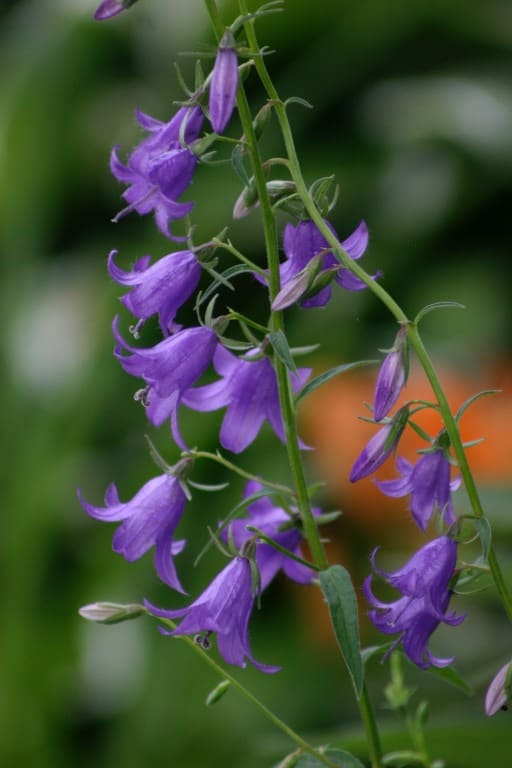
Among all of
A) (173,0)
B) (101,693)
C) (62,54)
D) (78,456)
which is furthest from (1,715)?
(173,0)

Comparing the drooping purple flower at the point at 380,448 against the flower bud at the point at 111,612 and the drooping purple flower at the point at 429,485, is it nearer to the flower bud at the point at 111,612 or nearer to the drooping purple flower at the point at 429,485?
the drooping purple flower at the point at 429,485

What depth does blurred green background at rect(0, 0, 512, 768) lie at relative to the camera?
2357 mm

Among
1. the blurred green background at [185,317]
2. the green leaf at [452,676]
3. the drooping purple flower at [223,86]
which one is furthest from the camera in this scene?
the blurred green background at [185,317]

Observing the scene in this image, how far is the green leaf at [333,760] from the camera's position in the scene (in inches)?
30.9

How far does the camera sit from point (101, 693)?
262cm

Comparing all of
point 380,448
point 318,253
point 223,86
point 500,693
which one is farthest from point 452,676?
point 223,86

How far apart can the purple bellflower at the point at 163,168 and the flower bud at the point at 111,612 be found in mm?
263

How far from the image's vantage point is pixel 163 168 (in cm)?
79

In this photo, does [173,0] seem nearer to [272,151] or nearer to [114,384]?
[272,151]

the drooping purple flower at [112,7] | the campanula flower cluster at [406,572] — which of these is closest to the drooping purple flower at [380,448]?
the campanula flower cluster at [406,572]

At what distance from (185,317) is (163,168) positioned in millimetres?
2212

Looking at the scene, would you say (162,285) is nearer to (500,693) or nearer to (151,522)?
(151,522)

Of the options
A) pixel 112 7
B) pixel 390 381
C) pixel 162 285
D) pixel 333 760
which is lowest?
pixel 333 760

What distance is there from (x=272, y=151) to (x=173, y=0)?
0.70m
